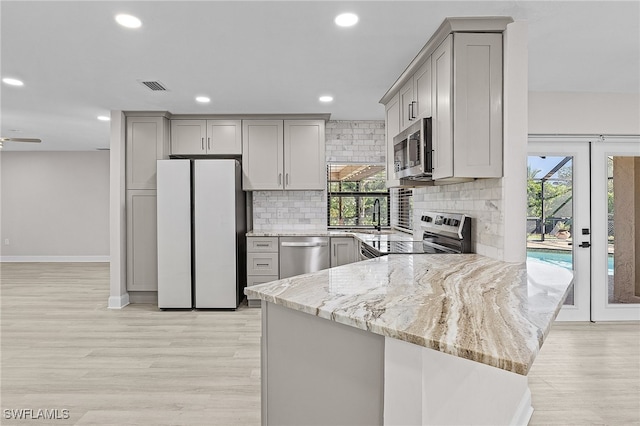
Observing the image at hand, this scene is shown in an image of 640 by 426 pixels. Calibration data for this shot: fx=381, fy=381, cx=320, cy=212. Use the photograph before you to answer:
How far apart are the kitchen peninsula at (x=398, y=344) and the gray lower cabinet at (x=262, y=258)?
2.96 meters

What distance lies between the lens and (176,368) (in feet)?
9.41

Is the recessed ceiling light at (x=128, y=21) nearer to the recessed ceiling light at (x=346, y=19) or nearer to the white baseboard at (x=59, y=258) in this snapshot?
the recessed ceiling light at (x=346, y=19)

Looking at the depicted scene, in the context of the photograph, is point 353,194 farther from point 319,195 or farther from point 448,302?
point 448,302

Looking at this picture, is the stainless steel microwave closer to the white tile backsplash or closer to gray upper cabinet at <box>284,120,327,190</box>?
gray upper cabinet at <box>284,120,327,190</box>

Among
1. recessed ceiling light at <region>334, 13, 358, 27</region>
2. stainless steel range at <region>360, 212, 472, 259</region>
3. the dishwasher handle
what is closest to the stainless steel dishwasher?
the dishwasher handle

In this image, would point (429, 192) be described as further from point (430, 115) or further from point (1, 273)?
point (1, 273)

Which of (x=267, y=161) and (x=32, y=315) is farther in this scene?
(x=267, y=161)

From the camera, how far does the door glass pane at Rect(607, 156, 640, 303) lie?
402cm

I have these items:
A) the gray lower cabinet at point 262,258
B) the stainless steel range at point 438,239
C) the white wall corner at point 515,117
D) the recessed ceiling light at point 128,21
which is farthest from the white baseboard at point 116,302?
the white wall corner at point 515,117

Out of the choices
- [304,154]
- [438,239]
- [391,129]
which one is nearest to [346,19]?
[391,129]

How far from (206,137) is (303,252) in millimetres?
1957

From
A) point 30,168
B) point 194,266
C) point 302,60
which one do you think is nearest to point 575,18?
point 302,60

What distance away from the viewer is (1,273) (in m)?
6.98

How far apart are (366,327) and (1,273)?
8.38 m
